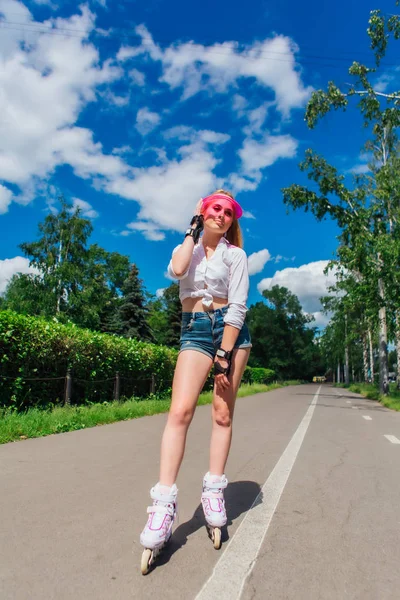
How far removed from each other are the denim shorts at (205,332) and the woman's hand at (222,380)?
0.11 m

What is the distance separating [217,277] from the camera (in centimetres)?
283

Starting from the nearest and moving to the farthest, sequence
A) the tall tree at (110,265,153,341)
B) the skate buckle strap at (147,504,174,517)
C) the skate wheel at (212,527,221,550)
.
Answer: the skate buckle strap at (147,504,174,517)
the skate wheel at (212,527,221,550)
the tall tree at (110,265,153,341)

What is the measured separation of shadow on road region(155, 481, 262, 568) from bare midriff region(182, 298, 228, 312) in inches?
51.5

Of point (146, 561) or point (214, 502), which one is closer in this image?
point (146, 561)

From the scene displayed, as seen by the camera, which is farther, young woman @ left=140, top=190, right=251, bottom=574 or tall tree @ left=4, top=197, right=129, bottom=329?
tall tree @ left=4, top=197, right=129, bottom=329

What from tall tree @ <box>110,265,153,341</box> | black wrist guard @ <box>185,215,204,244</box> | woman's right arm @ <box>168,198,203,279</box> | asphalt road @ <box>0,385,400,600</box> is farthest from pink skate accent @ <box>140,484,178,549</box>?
tall tree @ <box>110,265,153,341</box>

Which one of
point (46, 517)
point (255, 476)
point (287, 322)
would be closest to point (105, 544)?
point (46, 517)

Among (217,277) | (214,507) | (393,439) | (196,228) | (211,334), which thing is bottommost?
(393,439)

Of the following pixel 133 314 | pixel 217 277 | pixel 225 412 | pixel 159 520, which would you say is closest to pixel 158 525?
pixel 159 520

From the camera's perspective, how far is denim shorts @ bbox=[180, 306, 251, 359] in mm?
2785

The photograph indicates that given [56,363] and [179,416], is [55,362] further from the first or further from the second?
[179,416]

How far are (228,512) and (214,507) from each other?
667 mm

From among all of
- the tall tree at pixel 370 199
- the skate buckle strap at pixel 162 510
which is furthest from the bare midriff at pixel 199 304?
the tall tree at pixel 370 199

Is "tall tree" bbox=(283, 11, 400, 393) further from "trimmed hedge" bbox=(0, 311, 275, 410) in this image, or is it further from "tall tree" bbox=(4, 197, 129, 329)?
"tall tree" bbox=(4, 197, 129, 329)
